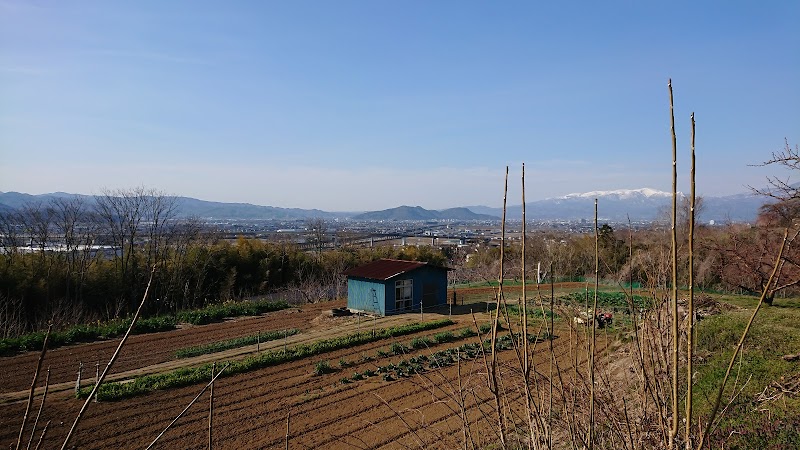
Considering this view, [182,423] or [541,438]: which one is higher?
[541,438]

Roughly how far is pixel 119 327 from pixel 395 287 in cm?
1145

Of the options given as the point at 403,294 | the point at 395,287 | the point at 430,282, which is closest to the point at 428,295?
the point at 430,282

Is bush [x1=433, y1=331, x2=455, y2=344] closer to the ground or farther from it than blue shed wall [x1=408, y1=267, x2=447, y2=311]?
closer to the ground

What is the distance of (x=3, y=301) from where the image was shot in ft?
65.1

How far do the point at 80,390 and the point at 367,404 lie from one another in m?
7.02

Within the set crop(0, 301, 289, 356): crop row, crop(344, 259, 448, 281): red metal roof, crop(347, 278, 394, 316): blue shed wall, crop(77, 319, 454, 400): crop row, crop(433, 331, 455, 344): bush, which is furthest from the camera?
crop(344, 259, 448, 281): red metal roof

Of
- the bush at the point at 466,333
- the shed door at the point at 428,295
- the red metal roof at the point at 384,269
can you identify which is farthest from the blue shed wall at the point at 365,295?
the bush at the point at 466,333

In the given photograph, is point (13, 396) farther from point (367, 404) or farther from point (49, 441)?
point (367, 404)

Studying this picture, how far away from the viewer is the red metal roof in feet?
72.4

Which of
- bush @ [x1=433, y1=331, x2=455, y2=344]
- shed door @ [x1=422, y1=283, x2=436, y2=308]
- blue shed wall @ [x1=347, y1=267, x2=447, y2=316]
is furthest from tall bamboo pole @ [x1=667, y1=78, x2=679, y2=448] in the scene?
shed door @ [x1=422, y1=283, x2=436, y2=308]

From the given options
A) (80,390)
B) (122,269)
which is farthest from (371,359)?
(122,269)

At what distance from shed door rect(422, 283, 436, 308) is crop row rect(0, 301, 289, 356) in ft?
23.4

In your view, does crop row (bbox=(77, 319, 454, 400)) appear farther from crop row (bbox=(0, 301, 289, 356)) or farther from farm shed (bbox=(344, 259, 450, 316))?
farm shed (bbox=(344, 259, 450, 316))

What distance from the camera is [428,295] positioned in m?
23.6
